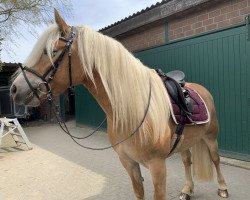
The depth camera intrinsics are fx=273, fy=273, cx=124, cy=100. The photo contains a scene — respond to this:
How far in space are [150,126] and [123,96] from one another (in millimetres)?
332

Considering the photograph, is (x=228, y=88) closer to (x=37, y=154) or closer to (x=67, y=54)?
(x=67, y=54)

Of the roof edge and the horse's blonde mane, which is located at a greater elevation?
the roof edge


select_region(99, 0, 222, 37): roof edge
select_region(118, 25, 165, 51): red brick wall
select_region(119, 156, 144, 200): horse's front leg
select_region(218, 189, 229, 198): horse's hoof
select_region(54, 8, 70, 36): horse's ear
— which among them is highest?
select_region(99, 0, 222, 37): roof edge

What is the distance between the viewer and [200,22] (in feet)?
18.1

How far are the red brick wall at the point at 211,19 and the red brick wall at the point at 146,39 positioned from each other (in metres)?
0.36

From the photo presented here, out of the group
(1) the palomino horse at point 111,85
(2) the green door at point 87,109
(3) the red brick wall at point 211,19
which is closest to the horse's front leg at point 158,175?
(1) the palomino horse at point 111,85

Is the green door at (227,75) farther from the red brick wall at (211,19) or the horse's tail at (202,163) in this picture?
the horse's tail at (202,163)

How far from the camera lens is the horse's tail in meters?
3.35

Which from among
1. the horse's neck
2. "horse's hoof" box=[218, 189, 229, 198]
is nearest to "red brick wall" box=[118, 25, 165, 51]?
"horse's hoof" box=[218, 189, 229, 198]

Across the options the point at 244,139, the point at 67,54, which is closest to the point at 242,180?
the point at 244,139

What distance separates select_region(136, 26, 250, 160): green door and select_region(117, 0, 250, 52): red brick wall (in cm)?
25

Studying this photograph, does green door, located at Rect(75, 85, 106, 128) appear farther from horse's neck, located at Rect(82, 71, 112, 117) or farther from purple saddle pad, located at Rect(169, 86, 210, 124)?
horse's neck, located at Rect(82, 71, 112, 117)

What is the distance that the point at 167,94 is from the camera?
2389 millimetres

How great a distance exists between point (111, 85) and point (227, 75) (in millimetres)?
3555
